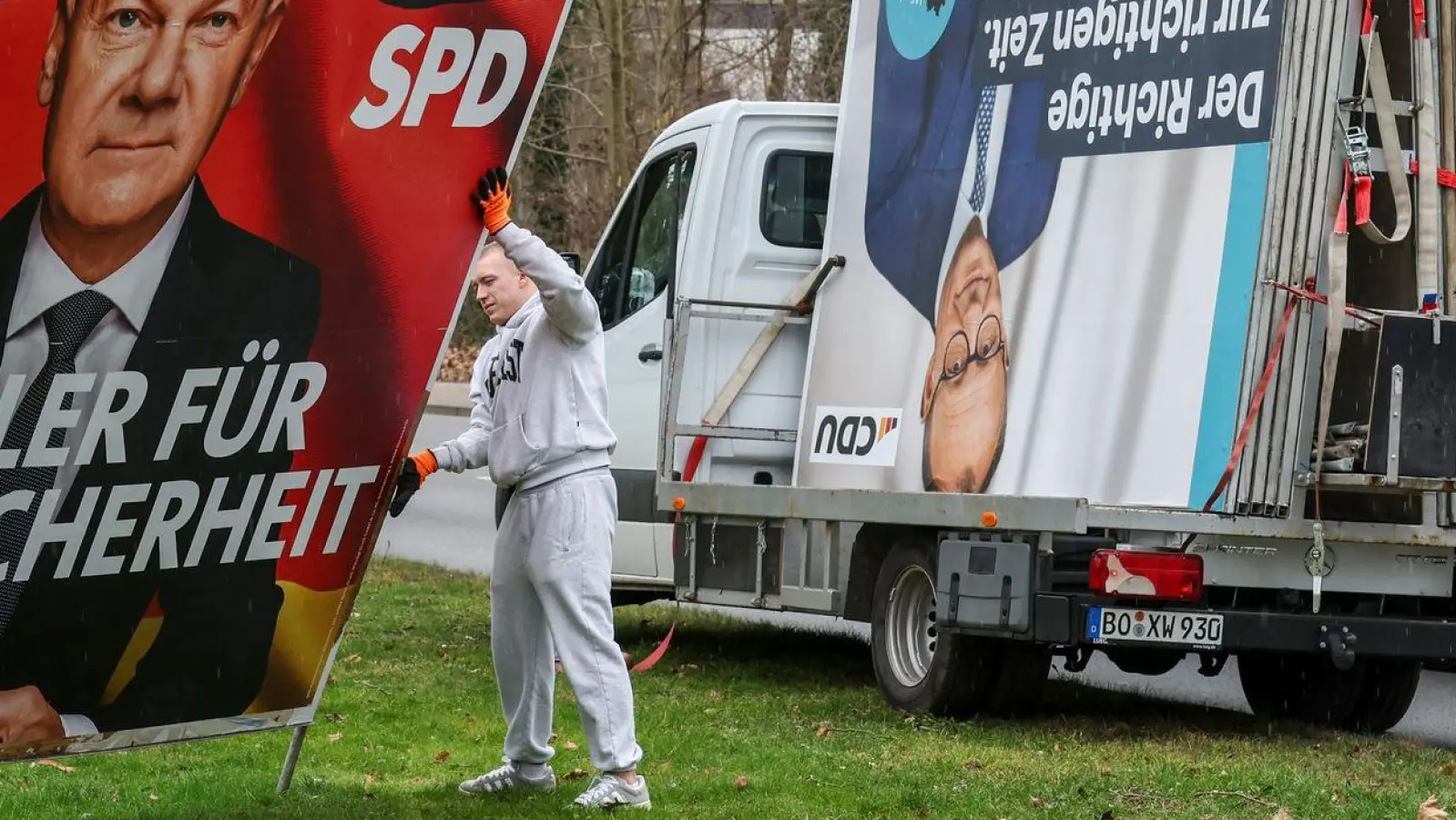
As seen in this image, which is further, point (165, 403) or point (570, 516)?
point (570, 516)

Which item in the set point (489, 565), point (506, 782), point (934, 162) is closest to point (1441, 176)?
point (934, 162)

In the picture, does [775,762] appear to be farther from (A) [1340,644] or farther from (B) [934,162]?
(B) [934,162]

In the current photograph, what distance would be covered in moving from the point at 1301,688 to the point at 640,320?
358 cm

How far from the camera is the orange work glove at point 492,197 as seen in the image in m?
6.14

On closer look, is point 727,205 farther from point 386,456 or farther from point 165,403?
point 165,403

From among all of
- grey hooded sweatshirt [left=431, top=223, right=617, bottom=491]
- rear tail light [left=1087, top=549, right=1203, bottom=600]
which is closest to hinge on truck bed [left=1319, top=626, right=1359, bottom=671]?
rear tail light [left=1087, top=549, right=1203, bottom=600]

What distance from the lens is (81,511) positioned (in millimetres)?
5539

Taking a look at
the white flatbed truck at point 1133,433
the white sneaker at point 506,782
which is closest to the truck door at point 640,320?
the white flatbed truck at point 1133,433

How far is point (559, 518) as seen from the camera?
654cm

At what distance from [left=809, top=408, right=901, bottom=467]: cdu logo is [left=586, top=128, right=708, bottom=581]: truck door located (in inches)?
48.3

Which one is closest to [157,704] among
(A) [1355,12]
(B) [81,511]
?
(B) [81,511]

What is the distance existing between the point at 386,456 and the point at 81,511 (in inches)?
38.3

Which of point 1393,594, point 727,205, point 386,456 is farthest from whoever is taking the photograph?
point 727,205

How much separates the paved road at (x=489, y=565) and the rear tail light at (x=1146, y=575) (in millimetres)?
1938
